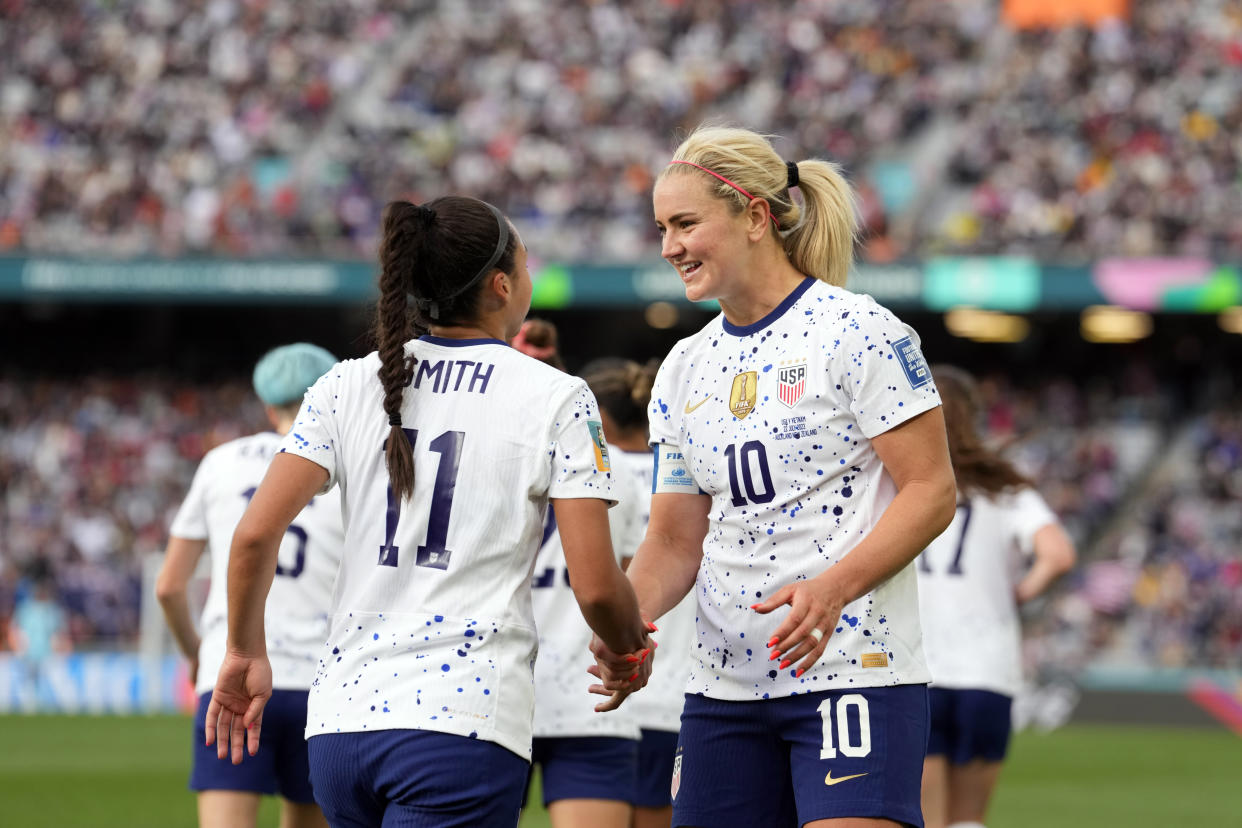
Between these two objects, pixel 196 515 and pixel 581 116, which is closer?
pixel 196 515

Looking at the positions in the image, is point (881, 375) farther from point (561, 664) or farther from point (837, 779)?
point (561, 664)

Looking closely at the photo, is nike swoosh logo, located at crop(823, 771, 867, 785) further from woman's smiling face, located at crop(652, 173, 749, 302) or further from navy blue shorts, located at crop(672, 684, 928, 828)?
woman's smiling face, located at crop(652, 173, 749, 302)

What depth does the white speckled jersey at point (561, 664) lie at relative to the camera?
509cm

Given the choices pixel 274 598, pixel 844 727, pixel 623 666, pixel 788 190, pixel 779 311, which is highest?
pixel 788 190

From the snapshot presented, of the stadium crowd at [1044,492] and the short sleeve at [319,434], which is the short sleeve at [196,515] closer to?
the short sleeve at [319,434]

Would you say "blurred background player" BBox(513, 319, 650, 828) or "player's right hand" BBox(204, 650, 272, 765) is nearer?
"player's right hand" BBox(204, 650, 272, 765)

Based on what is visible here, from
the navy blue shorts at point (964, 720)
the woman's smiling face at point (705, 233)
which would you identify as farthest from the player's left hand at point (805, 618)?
the navy blue shorts at point (964, 720)

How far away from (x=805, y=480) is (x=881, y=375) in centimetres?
28

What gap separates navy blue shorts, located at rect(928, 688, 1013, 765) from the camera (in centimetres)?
650

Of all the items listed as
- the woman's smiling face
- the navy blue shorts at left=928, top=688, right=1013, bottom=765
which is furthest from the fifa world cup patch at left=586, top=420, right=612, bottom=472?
the navy blue shorts at left=928, top=688, right=1013, bottom=765

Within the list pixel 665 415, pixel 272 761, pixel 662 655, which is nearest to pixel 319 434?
pixel 665 415

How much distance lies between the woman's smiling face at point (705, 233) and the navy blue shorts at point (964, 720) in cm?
318

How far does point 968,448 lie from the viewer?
247 inches

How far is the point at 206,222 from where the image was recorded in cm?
2597
